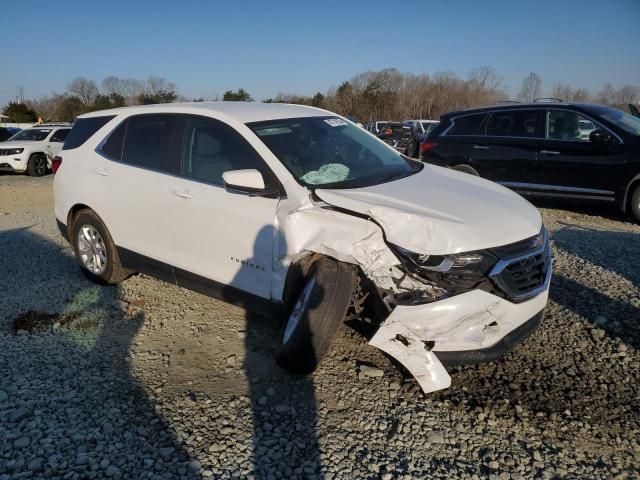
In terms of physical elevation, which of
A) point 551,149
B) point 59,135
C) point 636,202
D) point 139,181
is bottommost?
point 636,202

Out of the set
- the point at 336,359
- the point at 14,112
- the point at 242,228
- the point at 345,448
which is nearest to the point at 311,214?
the point at 242,228

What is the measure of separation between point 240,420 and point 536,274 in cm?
206

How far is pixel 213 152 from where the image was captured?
3871 millimetres

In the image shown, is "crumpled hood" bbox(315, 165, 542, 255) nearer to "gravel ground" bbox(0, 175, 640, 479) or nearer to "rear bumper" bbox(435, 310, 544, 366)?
"rear bumper" bbox(435, 310, 544, 366)

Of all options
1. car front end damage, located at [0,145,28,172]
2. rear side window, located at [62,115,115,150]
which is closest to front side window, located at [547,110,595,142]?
rear side window, located at [62,115,115,150]

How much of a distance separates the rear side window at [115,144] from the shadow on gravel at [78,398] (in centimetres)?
135

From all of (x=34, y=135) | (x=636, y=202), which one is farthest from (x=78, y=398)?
(x=34, y=135)

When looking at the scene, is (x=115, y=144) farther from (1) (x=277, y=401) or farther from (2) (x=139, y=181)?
(1) (x=277, y=401)

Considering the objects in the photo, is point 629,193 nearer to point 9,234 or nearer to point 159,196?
point 159,196

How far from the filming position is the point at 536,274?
3.12 meters

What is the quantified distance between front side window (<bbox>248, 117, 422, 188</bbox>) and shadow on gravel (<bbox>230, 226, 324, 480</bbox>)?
1.93 feet

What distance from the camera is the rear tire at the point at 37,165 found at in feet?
51.3

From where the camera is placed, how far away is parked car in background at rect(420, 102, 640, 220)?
23.5 feet

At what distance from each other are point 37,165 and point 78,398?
15283mm
